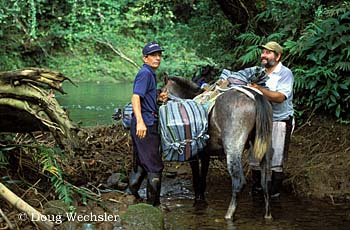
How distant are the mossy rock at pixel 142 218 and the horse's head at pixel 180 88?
1.96 metres

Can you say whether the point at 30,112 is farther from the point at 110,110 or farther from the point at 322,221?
the point at 110,110

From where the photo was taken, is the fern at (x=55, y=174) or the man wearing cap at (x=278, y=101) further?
the man wearing cap at (x=278, y=101)

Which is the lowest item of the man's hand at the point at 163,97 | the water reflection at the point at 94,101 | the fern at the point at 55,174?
the water reflection at the point at 94,101

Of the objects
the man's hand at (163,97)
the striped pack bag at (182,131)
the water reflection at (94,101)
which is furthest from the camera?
the water reflection at (94,101)

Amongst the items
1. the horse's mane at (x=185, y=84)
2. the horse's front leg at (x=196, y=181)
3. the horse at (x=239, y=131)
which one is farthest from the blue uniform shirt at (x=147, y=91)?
the horse's front leg at (x=196, y=181)

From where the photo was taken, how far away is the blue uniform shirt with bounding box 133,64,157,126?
21.6 feet

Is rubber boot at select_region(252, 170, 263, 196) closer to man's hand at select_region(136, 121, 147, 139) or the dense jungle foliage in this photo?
the dense jungle foliage

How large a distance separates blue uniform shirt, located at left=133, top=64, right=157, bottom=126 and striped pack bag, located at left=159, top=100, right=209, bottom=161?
147 millimetres

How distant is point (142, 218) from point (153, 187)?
1.07 meters

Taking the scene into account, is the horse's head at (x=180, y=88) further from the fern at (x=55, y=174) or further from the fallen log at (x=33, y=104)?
the fern at (x=55, y=174)

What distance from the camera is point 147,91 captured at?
6.71 meters

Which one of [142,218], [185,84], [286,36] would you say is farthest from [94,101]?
[142,218]

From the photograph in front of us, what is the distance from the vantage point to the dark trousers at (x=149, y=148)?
267 inches

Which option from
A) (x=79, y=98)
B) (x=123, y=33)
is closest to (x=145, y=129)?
(x=79, y=98)
